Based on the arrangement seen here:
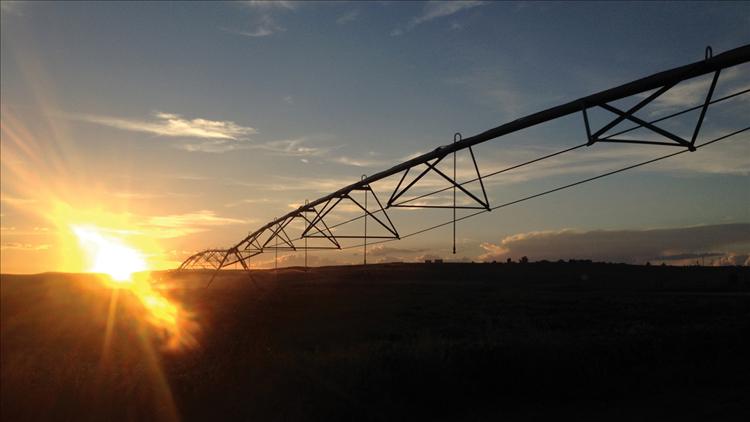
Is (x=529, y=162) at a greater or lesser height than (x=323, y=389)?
greater

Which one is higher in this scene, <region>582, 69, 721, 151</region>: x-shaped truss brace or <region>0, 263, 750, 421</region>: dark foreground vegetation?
<region>582, 69, 721, 151</region>: x-shaped truss brace

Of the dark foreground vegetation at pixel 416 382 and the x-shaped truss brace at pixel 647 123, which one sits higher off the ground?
the x-shaped truss brace at pixel 647 123

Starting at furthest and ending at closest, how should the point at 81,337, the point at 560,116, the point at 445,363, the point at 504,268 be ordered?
the point at 504,268 → the point at 81,337 → the point at 445,363 → the point at 560,116

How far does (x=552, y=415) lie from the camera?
14.7m

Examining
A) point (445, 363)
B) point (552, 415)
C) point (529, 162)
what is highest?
point (529, 162)

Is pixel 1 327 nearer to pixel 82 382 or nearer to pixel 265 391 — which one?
pixel 82 382

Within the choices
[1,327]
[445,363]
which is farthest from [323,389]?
[1,327]

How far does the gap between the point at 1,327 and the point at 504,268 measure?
118296mm

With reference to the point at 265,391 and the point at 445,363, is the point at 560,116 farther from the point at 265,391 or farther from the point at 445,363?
the point at 265,391

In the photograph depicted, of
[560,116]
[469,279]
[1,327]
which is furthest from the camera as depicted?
[469,279]

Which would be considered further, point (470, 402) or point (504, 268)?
point (504, 268)

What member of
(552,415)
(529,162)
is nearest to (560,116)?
(529,162)

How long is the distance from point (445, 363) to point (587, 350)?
15.0 ft

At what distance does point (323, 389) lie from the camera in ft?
48.9
